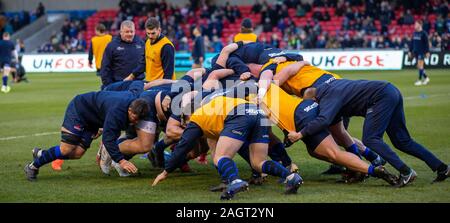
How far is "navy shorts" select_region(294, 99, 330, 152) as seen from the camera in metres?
9.52

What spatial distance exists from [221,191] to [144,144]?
1.56 metres

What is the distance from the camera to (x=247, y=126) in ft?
30.1

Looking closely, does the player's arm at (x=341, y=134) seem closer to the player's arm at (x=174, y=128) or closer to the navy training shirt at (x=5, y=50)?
the player's arm at (x=174, y=128)

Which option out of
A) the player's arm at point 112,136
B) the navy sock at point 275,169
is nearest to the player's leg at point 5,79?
the player's arm at point 112,136

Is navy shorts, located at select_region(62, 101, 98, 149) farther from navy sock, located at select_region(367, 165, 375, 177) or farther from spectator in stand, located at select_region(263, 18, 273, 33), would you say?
spectator in stand, located at select_region(263, 18, 273, 33)

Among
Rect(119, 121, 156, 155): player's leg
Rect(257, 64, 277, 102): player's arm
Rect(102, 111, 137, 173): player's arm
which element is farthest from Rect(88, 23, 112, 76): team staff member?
Rect(257, 64, 277, 102): player's arm

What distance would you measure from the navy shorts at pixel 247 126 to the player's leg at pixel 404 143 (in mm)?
1609

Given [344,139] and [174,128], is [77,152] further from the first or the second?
[344,139]

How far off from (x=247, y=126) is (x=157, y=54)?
439 centimetres

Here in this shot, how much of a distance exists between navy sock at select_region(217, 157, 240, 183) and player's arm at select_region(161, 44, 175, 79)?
167 inches

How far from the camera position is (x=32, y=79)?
112 ft

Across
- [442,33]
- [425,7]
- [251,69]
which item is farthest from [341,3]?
[251,69]

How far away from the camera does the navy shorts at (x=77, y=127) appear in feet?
34.4
